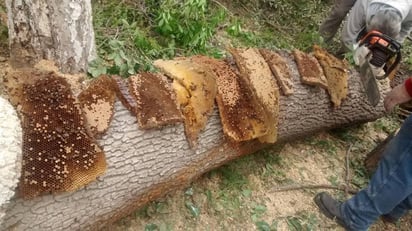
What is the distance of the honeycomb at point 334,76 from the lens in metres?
2.93

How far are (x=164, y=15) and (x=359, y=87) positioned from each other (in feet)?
5.77

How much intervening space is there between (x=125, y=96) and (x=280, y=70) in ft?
3.93

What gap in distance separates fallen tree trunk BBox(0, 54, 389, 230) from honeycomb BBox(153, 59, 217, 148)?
0.06 metres

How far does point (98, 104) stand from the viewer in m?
1.82

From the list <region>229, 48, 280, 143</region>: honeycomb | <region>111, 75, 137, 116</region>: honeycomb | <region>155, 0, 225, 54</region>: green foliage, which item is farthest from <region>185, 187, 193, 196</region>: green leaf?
<region>155, 0, 225, 54</region>: green foliage

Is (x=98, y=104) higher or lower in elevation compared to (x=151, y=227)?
higher

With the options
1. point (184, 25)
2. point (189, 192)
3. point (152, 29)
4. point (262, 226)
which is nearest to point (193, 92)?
point (189, 192)

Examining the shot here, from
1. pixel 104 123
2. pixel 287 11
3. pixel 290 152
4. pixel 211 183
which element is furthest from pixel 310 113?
pixel 287 11

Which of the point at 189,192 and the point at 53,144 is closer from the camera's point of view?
the point at 53,144

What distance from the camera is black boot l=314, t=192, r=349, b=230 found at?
108 inches

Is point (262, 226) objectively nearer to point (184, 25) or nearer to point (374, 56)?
point (374, 56)

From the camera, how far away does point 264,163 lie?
2.95 m

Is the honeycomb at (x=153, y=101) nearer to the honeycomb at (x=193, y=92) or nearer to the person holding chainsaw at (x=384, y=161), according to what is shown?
the honeycomb at (x=193, y=92)

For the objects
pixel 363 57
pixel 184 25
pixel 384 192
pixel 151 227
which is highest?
pixel 363 57
